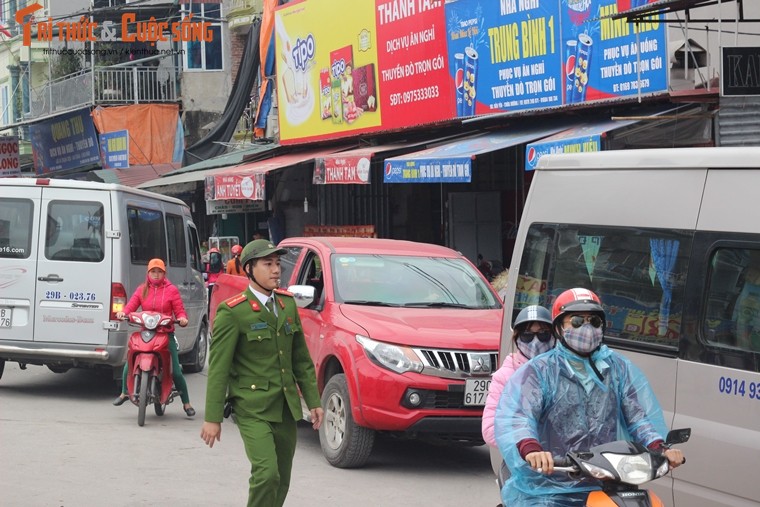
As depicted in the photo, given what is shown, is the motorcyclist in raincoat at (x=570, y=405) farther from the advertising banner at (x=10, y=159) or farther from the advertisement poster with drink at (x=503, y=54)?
the advertising banner at (x=10, y=159)

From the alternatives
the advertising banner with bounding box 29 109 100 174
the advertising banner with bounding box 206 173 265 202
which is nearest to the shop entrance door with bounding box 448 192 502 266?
the advertising banner with bounding box 206 173 265 202

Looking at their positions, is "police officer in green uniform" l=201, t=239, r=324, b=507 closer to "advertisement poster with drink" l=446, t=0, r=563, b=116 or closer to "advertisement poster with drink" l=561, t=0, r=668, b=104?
"advertisement poster with drink" l=561, t=0, r=668, b=104

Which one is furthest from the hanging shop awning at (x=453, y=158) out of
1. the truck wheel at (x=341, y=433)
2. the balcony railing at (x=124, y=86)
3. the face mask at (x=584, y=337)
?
the balcony railing at (x=124, y=86)

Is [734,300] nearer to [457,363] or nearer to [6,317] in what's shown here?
[457,363]

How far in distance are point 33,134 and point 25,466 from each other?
33922mm

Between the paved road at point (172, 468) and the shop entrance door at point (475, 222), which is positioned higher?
the shop entrance door at point (475, 222)

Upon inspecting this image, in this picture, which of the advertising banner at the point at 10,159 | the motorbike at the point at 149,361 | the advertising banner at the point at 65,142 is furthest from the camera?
the advertising banner at the point at 10,159

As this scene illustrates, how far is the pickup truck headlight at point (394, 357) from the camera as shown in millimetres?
8984

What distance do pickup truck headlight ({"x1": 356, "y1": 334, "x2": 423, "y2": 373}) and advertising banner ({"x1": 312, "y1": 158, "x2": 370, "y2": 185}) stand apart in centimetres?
945

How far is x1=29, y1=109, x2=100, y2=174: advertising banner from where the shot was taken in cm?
3625

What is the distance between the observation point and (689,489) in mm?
5922

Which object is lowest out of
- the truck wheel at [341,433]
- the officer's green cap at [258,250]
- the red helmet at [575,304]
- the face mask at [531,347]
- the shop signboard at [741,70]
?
the truck wheel at [341,433]

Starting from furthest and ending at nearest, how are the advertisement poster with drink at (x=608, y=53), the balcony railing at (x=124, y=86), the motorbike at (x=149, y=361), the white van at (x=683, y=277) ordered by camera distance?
the balcony railing at (x=124, y=86), the advertisement poster with drink at (x=608, y=53), the motorbike at (x=149, y=361), the white van at (x=683, y=277)

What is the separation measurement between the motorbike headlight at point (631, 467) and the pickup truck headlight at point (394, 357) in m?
4.80
